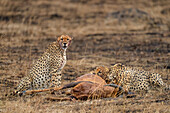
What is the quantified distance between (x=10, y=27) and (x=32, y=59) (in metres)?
5.20

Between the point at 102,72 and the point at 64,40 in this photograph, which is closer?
the point at 102,72

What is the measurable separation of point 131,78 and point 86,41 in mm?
6064

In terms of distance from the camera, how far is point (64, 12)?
63.8 feet

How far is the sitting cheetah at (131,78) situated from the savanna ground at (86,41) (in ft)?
0.93

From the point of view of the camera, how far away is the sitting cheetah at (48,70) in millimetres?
6957

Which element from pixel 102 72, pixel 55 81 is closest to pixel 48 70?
pixel 55 81

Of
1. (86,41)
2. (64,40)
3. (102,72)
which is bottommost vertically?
(102,72)

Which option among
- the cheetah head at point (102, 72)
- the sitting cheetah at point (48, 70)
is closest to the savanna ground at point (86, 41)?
the sitting cheetah at point (48, 70)

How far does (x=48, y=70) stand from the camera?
7324 mm

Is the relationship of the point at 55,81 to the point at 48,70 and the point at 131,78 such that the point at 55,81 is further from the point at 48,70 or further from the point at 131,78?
the point at 131,78

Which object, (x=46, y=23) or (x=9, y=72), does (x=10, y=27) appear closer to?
(x=46, y=23)

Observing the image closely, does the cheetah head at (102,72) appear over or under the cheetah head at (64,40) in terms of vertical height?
under

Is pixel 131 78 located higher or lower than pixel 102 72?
lower

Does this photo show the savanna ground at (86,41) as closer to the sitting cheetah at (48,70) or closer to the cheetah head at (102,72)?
the sitting cheetah at (48,70)
